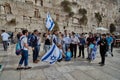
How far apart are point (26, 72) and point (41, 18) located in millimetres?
16213

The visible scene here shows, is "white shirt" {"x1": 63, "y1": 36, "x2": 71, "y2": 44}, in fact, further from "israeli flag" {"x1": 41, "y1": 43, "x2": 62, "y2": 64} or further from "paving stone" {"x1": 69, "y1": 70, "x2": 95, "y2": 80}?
"paving stone" {"x1": 69, "y1": 70, "x2": 95, "y2": 80}

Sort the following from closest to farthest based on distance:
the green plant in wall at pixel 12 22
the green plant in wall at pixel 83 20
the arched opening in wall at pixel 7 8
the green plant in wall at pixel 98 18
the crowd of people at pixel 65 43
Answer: the crowd of people at pixel 65 43, the green plant in wall at pixel 12 22, the arched opening in wall at pixel 7 8, the green plant in wall at pixel 83 20, the green plant in wall at pixel 98 18

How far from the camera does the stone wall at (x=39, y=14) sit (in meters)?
19.7

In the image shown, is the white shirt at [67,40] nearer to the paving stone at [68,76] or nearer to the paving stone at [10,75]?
the paving stone at [68,76]

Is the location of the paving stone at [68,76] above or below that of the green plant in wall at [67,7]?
below

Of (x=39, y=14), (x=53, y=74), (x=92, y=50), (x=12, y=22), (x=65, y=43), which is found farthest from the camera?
(x=39, y=14)

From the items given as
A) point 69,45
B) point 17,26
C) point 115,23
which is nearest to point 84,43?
point 69,45

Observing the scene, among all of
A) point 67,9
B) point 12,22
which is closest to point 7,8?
point 12,22

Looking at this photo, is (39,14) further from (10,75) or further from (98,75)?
(98,75)

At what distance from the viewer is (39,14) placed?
22281 mm

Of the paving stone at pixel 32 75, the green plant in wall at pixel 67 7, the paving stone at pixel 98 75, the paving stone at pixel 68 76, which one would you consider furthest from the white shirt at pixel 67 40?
the green plant in wall at pixel 67 7

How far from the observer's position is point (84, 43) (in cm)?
1022

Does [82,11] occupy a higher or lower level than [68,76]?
higher

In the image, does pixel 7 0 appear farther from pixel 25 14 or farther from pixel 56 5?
pixel 56 5
